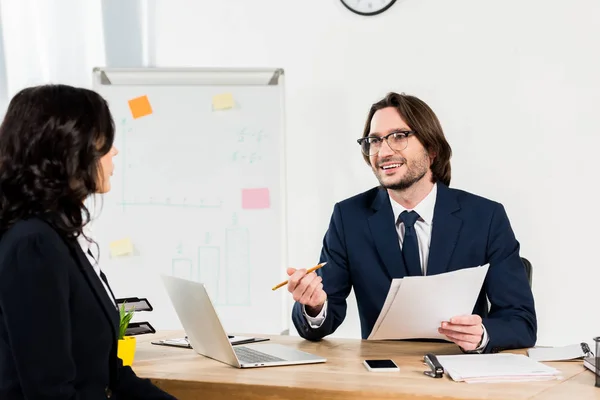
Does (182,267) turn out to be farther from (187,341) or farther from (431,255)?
(431,255)

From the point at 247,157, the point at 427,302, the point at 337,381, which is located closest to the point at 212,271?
the point at 247,157

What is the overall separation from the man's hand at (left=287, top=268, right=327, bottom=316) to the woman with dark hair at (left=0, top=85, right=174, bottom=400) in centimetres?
55

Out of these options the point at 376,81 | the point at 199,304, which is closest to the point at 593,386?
the point at 199,304

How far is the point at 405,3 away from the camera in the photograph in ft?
9.75

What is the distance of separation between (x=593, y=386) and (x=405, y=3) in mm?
2024

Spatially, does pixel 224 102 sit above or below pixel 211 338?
above

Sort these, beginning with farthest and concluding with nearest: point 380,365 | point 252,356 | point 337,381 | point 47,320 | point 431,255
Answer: point 431,255
point 252,356
point 380,365
point 337,381
point 47,320

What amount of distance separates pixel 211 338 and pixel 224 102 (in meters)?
1.56

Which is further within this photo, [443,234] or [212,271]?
[212,271]

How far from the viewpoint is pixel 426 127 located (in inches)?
84.4

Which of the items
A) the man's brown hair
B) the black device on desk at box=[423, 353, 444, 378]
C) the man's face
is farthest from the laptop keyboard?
the man's brown hair

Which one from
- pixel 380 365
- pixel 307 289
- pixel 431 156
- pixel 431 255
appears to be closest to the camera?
pixel 380 365

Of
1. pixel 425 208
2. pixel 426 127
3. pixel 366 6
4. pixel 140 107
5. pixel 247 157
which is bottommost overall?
pixel 425 208

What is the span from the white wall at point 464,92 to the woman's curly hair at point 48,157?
6.32 ft
